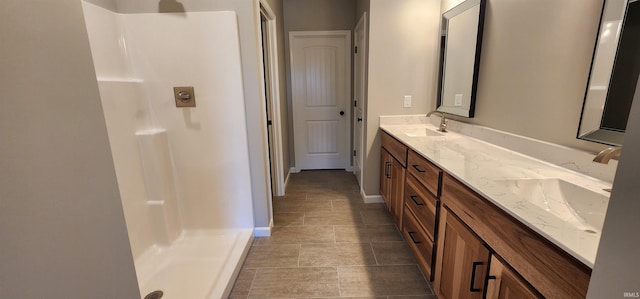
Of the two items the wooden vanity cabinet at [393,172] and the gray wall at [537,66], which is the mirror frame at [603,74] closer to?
the gray wall at [537,66]

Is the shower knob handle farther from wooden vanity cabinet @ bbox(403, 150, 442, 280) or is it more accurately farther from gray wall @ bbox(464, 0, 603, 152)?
gray wall @ bbox(464, 0, 603, 152)

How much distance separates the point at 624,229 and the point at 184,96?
7.46ft

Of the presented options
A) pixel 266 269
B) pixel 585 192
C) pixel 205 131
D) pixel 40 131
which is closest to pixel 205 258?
pixel 266 269

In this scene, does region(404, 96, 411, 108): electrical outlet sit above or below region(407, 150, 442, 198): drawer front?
above

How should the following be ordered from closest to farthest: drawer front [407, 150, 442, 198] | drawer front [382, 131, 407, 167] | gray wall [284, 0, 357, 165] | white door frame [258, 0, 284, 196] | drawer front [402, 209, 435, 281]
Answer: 1. drawer front [407, 150, 442, 198]
2. drawer front [402, 209, 435, 281]
3. drawer front [382, 131, 407, 167]
4. white door frame [258, 0, 284, 196]
5. gray wall [284, 0, 357, 165]

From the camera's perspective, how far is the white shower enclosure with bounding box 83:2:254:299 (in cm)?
181

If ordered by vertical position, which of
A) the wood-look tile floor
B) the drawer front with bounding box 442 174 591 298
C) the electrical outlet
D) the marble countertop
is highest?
the electrical outlet

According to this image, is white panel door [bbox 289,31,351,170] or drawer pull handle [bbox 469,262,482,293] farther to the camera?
white panel door [bbox 289,31,351,170]

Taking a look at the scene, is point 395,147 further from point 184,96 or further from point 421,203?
point 184,96

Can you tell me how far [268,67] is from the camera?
→ 2.95 m

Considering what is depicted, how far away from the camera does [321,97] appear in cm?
403

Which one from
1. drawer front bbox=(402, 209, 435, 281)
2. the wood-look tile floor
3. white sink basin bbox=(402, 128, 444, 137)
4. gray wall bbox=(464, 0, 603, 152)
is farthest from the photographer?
white sink basin bbox=(402, 128, 444, 137)

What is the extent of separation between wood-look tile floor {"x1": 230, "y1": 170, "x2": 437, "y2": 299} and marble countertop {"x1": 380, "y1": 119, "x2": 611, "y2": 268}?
877 mm

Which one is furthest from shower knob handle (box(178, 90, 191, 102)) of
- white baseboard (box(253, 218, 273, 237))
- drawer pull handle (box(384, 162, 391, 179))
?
drawer pull handle (box(384, 162, 391, 179))
